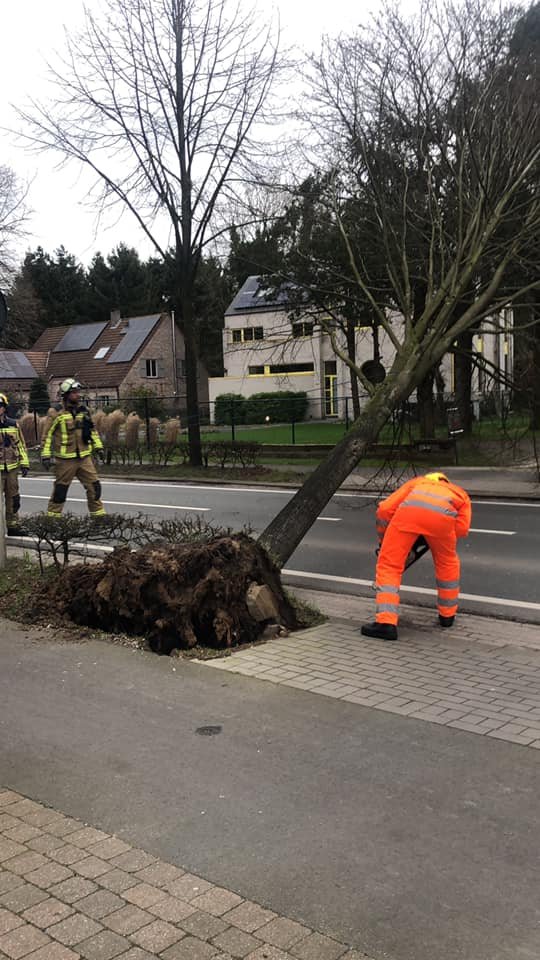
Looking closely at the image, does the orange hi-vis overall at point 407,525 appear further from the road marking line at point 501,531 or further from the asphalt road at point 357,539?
the road marking line at point 501,531

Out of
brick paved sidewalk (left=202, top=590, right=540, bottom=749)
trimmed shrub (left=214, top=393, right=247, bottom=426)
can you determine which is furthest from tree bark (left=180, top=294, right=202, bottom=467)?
brick paved sidewalk (left=202, top=590, right=540, bottom=749)

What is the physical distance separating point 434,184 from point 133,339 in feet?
151

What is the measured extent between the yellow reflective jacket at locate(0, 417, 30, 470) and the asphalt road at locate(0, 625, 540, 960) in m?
6.30

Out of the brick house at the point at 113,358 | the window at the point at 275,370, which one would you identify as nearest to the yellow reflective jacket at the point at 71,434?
the window at the point at 275,370

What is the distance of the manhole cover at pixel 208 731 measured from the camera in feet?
14.8

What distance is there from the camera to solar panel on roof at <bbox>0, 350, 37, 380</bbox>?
176 ft

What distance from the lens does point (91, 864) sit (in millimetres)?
3211

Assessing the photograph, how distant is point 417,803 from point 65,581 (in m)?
4.16

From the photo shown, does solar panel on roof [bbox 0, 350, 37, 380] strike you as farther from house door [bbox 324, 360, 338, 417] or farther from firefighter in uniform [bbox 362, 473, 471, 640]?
firefighter in uniform [bbox 362, 473, 471, 640]

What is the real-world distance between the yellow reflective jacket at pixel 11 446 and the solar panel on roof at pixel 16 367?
43.3m

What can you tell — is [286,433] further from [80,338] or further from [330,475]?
[80,338]

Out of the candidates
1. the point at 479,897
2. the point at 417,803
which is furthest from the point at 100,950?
the point at 417,803

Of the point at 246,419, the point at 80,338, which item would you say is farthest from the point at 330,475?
the point at 80,338

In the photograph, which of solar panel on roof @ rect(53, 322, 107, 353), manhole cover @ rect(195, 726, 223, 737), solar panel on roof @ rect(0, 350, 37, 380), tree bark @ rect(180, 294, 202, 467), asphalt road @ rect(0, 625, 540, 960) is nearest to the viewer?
asphalt road @ rect(0, 625, 540, 960)
